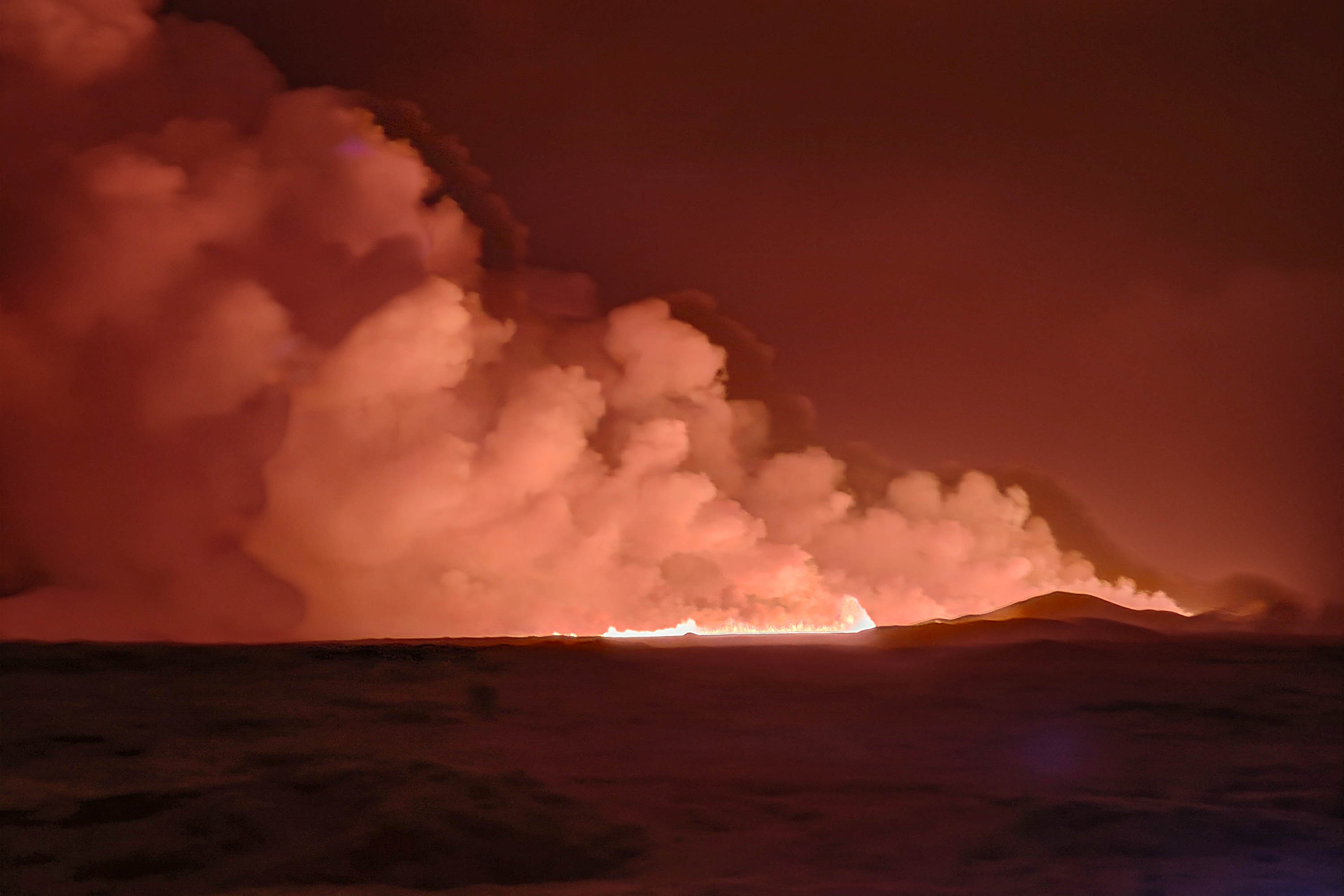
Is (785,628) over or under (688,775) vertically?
over

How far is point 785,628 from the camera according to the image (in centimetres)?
657

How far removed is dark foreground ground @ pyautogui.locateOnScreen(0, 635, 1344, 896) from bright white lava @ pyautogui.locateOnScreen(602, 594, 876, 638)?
73.9 inches

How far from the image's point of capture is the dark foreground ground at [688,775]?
7.27 feet

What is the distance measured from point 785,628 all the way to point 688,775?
3718mm

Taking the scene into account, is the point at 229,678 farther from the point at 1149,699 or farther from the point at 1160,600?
the point at 1160,600

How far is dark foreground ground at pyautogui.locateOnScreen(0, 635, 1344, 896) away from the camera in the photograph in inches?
87.2

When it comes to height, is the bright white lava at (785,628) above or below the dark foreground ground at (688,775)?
above

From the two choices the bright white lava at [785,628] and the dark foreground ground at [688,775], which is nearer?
the dark foreground ground at [688,775]

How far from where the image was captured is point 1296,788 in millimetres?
2691

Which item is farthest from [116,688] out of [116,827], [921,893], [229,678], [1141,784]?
[1141,784]

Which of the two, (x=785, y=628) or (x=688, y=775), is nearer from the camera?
(x=688, y=775)

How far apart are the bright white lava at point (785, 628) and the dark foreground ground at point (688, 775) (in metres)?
1.88

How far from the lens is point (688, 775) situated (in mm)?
2926

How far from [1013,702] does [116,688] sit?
3.59 meters
